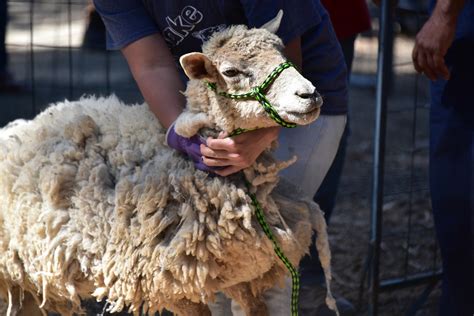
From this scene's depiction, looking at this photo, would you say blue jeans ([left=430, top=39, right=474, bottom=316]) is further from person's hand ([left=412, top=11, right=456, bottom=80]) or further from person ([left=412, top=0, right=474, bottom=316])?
person's hand ([left=412, top=11, right=456, bottom=80])

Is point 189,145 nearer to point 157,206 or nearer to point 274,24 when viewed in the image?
point 157,206

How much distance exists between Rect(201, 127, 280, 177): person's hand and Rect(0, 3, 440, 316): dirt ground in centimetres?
170

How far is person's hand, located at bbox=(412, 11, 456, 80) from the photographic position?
3064mm

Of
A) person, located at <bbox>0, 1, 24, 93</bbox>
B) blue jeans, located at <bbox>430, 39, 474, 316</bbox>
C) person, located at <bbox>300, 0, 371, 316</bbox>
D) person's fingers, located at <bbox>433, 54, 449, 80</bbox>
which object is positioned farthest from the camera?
person, located at <bbox>0, 1, 24, 93</bbox>

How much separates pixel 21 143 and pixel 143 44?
1.78ft

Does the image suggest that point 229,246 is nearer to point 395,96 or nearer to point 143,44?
point 143,44

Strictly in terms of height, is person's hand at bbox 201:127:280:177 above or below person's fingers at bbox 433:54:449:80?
below

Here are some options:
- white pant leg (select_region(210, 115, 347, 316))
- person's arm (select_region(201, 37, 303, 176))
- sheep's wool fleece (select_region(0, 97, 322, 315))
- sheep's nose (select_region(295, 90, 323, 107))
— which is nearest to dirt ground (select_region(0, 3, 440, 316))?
white pant leg (select_region(210, 115, 347, 316))

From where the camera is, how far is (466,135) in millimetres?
3221

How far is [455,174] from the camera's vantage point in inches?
129

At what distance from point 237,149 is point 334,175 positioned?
5.51 ft

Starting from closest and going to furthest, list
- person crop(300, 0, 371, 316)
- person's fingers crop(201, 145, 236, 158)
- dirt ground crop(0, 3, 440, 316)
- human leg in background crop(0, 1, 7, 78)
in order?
1. person's fingers crop(201, 145, 236, 158)
2. person crop(300, 0, 371, 316)
3. dirt ground crop(0, 3, 440, 316)
4. human leg in background crop(0, 1, 7, 78)

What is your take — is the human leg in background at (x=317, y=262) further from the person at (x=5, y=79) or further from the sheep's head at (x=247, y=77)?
the person at (x=5, y=79)

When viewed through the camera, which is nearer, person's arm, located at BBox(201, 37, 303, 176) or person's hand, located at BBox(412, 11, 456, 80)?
person's arm, located at BBox(201, 37, 303, 176)
